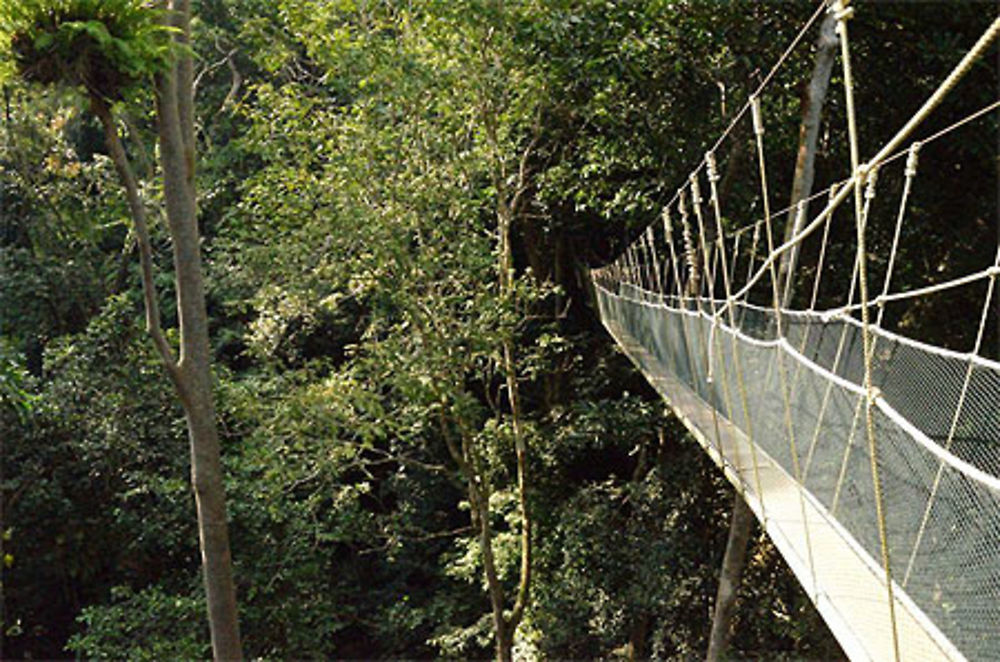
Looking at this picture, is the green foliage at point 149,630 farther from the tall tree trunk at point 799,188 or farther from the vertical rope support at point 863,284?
the vertical rope support at point 863,284

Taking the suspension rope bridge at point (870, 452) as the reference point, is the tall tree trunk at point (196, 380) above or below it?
above

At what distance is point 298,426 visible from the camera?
4.46 metres

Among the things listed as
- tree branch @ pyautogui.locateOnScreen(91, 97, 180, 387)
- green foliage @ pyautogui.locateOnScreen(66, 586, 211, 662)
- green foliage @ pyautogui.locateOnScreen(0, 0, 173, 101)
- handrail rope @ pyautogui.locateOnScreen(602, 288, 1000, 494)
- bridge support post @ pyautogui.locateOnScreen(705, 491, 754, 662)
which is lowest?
handrail rope @ pyautogui.locateOnScreen(602, 288, 1000, 494)

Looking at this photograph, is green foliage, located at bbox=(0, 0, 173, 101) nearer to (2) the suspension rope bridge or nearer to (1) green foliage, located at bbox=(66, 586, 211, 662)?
(2) the suspension rope bridge

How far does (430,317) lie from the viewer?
187 inches

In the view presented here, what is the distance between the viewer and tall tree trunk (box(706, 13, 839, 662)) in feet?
12.3

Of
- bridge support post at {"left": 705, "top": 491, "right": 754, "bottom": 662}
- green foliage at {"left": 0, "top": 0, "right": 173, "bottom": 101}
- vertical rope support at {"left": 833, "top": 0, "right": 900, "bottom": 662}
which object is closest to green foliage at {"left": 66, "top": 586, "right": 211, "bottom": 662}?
bridge support post at {"left": 705, "top": 491, "right": 754, "bottom": 662}

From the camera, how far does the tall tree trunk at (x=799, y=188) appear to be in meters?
3.76

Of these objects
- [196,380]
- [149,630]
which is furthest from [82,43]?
[149,630]

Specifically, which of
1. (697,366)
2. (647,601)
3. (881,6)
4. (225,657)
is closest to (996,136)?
(881,6)

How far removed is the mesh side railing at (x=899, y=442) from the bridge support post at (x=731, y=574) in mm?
1102

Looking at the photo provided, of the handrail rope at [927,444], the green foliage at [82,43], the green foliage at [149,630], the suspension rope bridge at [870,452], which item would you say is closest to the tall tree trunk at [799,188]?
the suspension rope bridge at [870,452]

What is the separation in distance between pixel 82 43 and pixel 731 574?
3053 mm

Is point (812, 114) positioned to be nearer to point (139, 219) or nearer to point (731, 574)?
point (731, 574)
